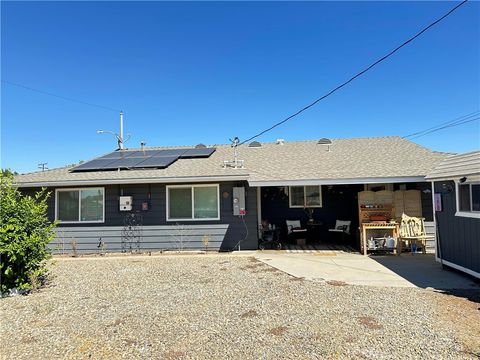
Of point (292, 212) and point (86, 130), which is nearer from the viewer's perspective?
point (292, 212)

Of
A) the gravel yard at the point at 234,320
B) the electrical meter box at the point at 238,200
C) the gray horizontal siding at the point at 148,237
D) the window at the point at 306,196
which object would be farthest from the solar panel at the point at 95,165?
the window at the point at 306,196

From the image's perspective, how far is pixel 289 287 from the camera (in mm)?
5434

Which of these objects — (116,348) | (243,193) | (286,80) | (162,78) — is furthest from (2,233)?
(286,80)

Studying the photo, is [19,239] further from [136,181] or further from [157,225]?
[157,225]

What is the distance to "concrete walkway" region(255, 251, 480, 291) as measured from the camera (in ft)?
18.5

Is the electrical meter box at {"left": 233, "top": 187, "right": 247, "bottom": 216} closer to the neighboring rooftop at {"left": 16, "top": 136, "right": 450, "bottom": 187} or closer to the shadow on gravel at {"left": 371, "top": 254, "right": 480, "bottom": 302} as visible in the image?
the neighboring rooftop at {"left": 16, "top": 136, "right": 450, "bottom": 187}

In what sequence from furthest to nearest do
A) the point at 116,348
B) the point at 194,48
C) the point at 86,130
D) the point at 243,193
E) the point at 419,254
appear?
the point at 86,130 → the point at 194,48 → the point at 243,193 → the point at 419,254 → the point at 116,348

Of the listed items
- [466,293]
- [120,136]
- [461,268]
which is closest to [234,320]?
[466,293]

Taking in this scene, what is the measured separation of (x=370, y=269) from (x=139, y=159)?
27.3ft

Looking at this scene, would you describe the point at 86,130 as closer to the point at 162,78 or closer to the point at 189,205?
the point at 162,78

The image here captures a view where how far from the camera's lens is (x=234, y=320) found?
13.0 feet

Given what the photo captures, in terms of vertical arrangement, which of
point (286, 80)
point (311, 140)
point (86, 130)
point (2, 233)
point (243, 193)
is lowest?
point (2, 233)

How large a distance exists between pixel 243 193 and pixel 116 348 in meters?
6.18

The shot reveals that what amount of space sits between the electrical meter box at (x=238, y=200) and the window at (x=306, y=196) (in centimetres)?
288
